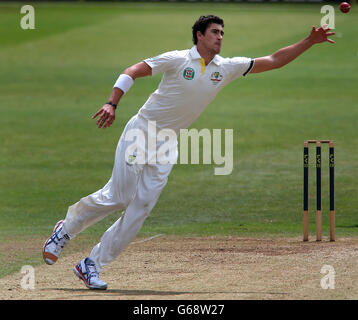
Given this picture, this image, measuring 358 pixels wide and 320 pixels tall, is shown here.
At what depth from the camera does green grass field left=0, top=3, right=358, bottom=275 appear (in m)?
11.8

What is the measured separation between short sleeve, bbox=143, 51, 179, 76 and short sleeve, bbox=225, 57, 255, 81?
1.65 ft

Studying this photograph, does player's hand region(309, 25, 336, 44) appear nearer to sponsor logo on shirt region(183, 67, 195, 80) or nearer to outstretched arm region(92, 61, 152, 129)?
sponsor logo on shirt region(183, 67, 195, 80)

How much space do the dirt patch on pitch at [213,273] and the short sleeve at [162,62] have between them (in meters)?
1.78

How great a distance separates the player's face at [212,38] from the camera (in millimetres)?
7281

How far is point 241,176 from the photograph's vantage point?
1456cm

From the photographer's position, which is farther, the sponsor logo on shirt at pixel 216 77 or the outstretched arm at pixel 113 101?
the sponsor logo on shirt at pixel 216 77

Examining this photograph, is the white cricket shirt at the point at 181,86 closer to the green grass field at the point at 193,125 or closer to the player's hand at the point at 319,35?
the player's hand at the point at 319,35

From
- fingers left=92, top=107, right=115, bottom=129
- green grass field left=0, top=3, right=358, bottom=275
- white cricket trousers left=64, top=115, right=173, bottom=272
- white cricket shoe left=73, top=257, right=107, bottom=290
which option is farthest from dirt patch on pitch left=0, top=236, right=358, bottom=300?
fingers left=92, top=107, right=115, bottom=129

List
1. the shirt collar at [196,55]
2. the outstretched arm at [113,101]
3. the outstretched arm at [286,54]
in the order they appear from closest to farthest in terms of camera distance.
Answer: the outstretched arm at [113,101] → the shirt collar at [196,55] → the outstretched arm at [286,54]

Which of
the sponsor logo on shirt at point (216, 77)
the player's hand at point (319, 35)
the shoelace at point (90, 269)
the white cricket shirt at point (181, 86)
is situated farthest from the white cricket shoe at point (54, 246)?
the player's hand at point (319, 35)

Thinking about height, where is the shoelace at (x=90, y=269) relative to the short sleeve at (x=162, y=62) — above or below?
below

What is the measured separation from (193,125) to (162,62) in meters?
12.5

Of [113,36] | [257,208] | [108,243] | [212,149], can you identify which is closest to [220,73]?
[108,243]

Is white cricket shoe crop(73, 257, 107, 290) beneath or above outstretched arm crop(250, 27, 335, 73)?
beneath
